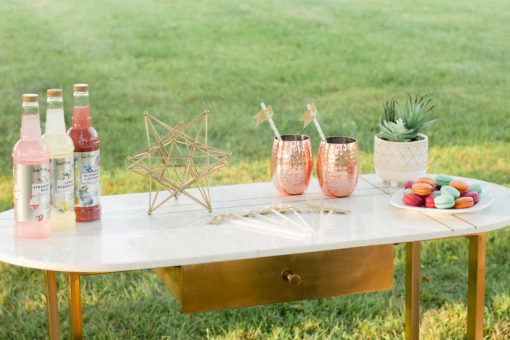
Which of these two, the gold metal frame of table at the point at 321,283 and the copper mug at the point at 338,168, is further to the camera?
the copper mug at the point at 338,168

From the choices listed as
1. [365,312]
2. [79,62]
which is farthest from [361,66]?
[365,312]

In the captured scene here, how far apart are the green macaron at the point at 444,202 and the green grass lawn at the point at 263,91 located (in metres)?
1.08

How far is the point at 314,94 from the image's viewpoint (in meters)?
6.30

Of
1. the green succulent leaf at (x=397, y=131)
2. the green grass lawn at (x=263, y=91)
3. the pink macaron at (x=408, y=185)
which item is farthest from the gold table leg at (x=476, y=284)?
the green grass lawn at (x=263, y=91)

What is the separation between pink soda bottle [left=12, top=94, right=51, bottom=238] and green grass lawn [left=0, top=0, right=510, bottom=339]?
123cm

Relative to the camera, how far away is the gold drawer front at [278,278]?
1776 mm

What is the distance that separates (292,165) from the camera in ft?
6.94

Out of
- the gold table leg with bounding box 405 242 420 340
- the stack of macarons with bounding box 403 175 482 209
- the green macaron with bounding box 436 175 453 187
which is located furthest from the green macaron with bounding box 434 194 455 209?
the gold table leg with bounding box 405 242 420 340

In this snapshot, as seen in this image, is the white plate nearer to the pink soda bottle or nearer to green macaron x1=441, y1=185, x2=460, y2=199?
green macaron x1=441, y1=185, x2=460, y2=199

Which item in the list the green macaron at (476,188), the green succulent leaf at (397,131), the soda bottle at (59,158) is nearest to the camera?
the soda bottle at (59,158)

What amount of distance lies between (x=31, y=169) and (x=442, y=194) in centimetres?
110

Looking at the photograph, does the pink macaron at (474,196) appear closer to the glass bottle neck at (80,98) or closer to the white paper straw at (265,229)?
the white paper straw at (265,229)

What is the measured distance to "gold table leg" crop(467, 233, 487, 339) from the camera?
2.02m

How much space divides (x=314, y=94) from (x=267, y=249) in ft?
15.4
